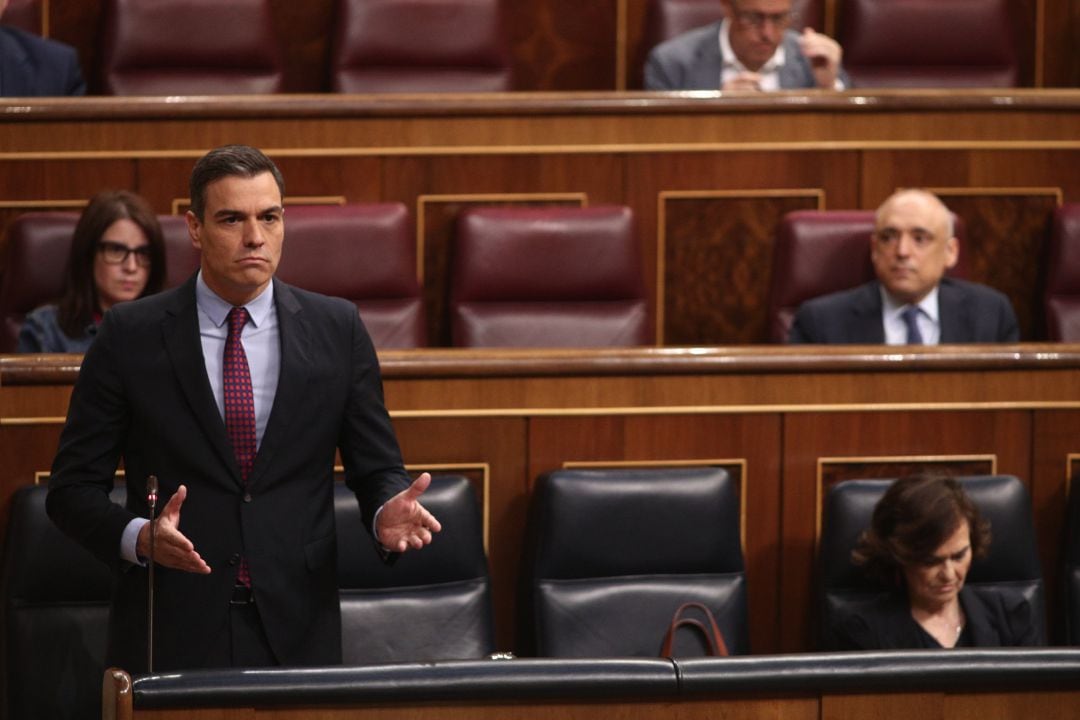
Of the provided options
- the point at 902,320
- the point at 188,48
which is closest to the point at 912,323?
the point at 902,320

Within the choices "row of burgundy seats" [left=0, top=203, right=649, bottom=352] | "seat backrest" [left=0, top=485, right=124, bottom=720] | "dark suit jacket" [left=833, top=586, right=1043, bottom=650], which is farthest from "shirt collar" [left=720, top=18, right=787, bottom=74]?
"seat backrest" [left=0, top=485, right=124, bottom=720]

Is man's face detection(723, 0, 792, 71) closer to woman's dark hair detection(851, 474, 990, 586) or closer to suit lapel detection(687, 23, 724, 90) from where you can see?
suit lapel detection(687, 23, 724, 90)

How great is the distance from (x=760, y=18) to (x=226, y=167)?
0.78 metres

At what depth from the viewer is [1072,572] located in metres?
0.96

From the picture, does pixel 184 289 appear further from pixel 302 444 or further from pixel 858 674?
pixel 858 674

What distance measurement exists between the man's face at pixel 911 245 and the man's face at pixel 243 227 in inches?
23.7

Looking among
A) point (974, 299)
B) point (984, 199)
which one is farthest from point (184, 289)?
point (984, 199)

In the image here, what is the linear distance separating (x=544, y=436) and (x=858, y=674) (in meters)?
0.41

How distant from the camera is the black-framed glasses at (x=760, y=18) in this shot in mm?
1350

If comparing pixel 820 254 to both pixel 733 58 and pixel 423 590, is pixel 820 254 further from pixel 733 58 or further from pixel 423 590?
pixel 423 590

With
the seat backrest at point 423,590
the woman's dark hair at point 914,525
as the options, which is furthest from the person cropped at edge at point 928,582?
the seat backrest at point 423,590

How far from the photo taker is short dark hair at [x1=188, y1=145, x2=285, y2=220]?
670mm

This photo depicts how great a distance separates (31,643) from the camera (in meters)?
0.84

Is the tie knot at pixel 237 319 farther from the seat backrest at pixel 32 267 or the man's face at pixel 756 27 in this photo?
the man's face at pixel 756 27
